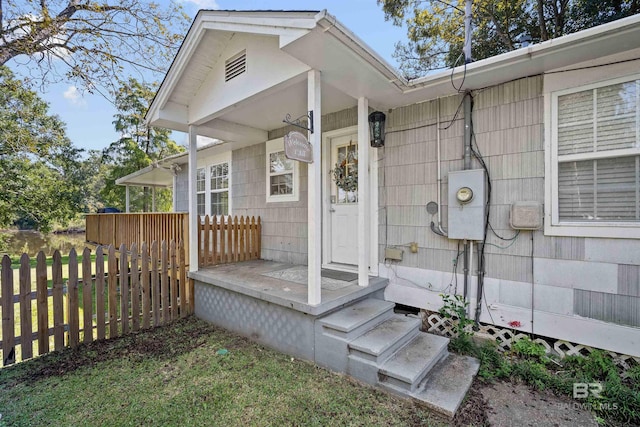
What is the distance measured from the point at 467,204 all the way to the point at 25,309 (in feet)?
16.5

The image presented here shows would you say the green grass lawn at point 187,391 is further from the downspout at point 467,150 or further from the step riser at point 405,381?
the downspout at point 467,150

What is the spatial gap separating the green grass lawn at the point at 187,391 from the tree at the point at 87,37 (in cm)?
492

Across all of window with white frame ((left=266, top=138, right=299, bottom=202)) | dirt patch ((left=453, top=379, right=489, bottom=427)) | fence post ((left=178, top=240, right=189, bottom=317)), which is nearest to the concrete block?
dirt patch ((left=453, top=379, right=489, bottom=427))

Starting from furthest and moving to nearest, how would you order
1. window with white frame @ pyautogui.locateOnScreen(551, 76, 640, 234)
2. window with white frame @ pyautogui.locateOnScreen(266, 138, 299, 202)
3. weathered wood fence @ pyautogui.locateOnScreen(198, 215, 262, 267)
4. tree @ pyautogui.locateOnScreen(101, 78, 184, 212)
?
Answer: tree @ pyautogui.locateOnScreen(101, 78, 184, 212) < window with white frame @ pyautogui.locateOnScreen(266, 138, 299, 202) < weathered wood fence @ pyautogui.locateOnScreen(198, 215, 262, 267) < window with white frame @ pyautogui.locateOnScreen(551, 76, 640, 234)

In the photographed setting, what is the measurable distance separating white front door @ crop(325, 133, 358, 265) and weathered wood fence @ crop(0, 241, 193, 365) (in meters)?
2.48

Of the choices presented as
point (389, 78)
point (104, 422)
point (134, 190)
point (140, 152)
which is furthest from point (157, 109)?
point (134, 190)

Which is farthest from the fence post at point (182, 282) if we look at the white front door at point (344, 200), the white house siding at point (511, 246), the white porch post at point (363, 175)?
the white house siding at point (511, 246)

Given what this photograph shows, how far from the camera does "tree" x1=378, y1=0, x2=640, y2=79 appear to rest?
23.0 ft

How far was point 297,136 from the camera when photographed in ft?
9.21

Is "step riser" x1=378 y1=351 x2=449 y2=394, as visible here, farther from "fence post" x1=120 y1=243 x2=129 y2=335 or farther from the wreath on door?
"fence post" x1=120 y1=243 x2=129 y2=335

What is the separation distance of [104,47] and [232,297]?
547 centimetres

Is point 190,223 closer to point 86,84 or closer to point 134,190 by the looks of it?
point 86,84

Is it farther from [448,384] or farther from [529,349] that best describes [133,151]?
[529,349]

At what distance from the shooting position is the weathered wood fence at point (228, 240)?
4.92 metres
